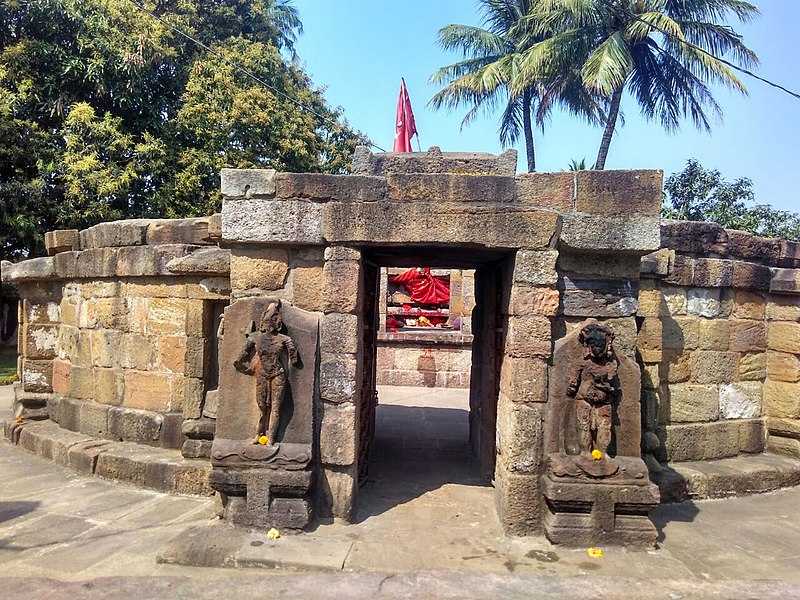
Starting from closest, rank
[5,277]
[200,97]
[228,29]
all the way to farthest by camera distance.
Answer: [5,277], [200,97], [228,29]

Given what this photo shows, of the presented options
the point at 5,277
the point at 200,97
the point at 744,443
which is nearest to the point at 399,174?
the point at 744,443

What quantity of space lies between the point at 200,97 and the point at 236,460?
13.4 meters

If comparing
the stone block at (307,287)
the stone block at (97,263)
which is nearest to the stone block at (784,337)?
the stone block at (307,287)

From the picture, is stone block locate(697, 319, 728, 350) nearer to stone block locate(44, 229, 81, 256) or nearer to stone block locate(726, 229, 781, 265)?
A: stone block locate(726, 229, 781, 265)

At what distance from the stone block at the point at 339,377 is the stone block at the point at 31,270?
490 centimetres

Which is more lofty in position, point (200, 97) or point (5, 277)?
point (200, 97)

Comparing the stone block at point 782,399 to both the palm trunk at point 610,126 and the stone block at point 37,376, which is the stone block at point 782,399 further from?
the palm trunk at point 610,126

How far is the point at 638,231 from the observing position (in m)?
4.28

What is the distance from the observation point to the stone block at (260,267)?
4.46m

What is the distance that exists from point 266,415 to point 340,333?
0.82 meters

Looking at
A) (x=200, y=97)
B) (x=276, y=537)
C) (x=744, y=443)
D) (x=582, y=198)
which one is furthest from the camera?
(x=200, y=97)

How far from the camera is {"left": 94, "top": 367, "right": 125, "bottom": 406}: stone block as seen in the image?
6451mm

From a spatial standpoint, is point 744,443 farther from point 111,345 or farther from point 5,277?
point 5,277

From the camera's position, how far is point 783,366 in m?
6.42
